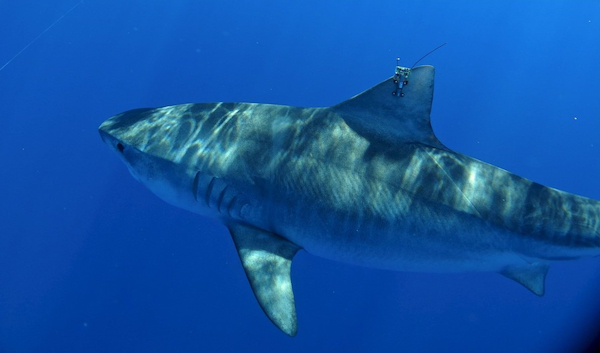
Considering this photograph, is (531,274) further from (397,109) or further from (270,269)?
(270,269)

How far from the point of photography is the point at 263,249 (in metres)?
3.35

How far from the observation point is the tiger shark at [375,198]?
3121 millimetres

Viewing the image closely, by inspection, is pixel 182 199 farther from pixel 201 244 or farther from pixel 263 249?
pixel 201 244

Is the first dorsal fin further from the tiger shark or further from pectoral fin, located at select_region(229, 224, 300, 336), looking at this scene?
pectoral fin, located at select_region(229, 224, 300, 336)

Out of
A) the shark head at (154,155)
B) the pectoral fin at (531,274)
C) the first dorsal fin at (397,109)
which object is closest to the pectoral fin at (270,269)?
the shark head at (154,155)

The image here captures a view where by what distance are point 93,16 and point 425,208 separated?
12135 mm

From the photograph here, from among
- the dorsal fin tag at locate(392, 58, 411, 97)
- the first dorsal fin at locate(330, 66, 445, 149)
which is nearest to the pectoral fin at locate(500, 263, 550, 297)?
the first dorsal fin at locate(330, 66, 445, 149)

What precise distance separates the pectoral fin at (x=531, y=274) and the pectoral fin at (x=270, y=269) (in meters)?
1.97

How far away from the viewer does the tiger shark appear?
3121 mm

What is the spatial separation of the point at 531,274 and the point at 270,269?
2.39 meters

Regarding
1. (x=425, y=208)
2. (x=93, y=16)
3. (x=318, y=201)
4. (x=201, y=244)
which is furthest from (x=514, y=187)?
(x=93, y=16)

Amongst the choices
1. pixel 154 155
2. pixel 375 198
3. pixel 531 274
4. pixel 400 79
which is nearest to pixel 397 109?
pixel 400 79

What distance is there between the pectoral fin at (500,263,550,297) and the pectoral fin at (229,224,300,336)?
6.46 feet

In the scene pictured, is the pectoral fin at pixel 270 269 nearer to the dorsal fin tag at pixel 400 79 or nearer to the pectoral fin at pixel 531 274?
the dorsal fin tag at pixel 400 79
